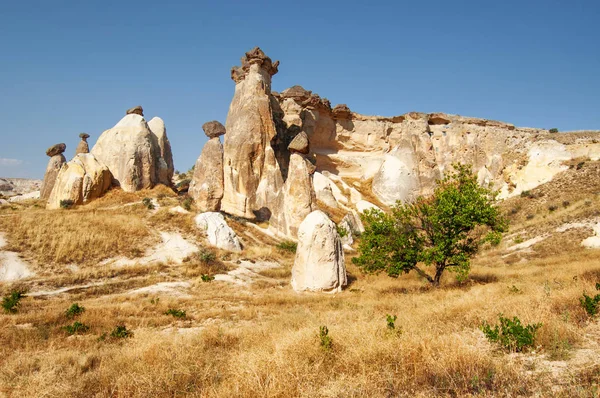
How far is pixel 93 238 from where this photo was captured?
14.9 m

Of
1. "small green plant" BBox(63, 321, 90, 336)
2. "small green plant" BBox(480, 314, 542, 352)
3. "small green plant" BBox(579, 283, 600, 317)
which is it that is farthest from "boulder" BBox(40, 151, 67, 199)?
"small green plant" BBox(579, 283, 600, 317)

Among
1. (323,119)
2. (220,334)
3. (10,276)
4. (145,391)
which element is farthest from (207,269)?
(323,119)

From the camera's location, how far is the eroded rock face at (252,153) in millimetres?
25281

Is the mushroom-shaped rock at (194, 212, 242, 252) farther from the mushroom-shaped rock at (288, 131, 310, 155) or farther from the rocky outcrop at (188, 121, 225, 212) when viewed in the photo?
the mushroom-shaped rock at (288, 131, 310, 155)

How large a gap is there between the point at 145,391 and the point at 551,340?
407 centimetres

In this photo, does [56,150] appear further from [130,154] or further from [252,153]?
[252,153]

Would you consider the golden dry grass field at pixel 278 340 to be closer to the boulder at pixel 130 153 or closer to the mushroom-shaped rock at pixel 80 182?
the mushroom-shaped rock at pixel 80 182

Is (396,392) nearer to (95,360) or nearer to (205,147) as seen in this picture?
(95,360)

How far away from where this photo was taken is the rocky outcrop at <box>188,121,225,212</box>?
24.2 meters

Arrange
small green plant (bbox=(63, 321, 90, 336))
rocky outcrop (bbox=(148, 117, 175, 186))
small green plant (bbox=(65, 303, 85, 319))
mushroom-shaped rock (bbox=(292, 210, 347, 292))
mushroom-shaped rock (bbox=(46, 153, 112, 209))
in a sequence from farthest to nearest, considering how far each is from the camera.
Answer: rocky outcrop (bbox=(148, 117, 175, 186)) → mushroom-shaped rock (bbox=(46, 153, 112, 209)) → mushroom-shaped rock (bbox=(292, 210, 347, 292)) → small green plant (bbox=(65, 303, 85, 319)) → small green plant (bbox=(63, 321, 90, 336))

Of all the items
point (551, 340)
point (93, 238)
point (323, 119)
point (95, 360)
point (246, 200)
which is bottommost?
point (95, 360)

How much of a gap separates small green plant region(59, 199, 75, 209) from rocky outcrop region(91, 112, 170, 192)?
11.1 feet

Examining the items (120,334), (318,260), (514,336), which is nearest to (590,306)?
(514,336)

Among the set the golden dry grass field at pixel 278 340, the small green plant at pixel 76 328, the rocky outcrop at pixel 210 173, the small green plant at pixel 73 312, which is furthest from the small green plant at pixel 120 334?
the rocky outcrop at pixel 210 173
